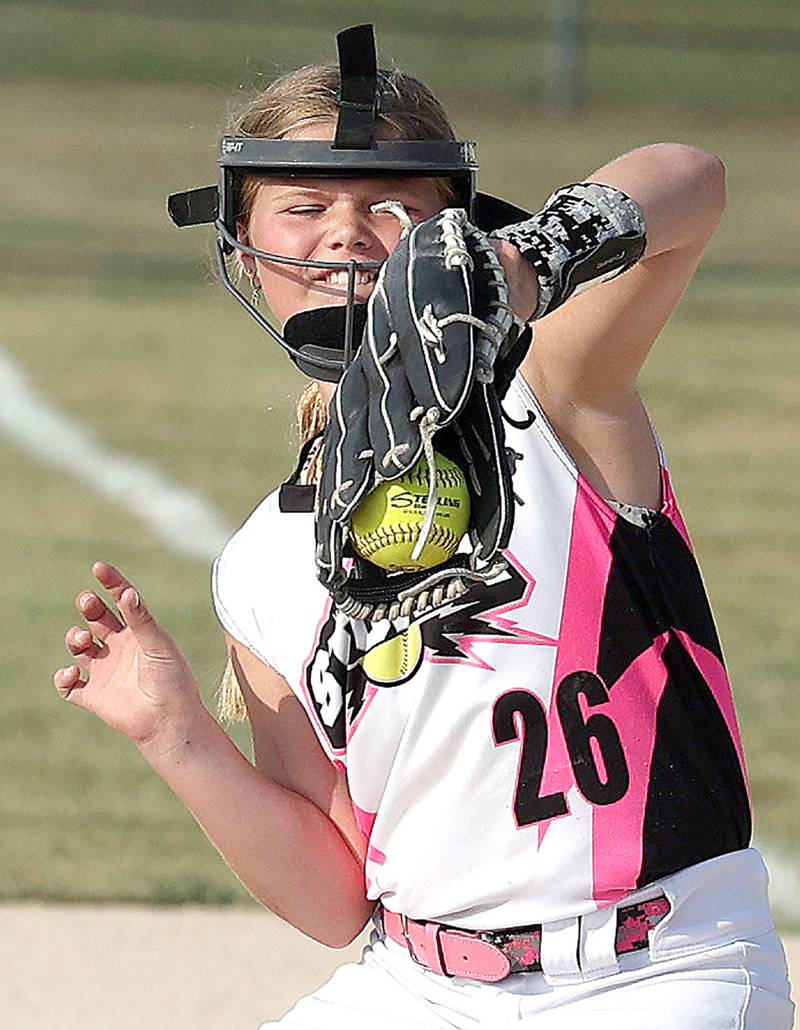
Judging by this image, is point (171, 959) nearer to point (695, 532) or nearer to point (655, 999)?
point (655, 999)

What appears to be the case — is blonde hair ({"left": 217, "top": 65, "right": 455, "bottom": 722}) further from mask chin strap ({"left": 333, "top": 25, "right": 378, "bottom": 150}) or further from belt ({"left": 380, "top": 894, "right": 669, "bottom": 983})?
belt ({"left": 380, "top": 894, "right": 669, "bottom": 983})

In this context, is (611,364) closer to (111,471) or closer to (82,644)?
(82,644)

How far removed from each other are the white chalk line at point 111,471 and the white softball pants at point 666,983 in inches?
195

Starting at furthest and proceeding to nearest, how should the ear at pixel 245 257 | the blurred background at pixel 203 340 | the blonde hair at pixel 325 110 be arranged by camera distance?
the blurred background at pixel 203 340 < the ear at pixel 245 257 < the blonde hair at pixel 325 110

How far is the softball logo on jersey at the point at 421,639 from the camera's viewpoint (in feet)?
9.12

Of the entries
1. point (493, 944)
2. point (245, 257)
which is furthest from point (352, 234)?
point (493, 944)

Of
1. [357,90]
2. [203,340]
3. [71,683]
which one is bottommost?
[203,340]

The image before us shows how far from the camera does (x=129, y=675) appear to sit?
2898 millimetres

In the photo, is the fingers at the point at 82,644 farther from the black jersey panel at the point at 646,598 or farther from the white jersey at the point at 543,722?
the black jersey panel at the point at 646,598

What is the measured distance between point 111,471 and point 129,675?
6158 millimetres

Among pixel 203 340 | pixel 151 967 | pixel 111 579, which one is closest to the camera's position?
pixel 111 579

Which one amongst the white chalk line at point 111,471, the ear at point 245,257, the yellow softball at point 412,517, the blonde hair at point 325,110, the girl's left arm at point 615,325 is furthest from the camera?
the white chalk line at point 111,471

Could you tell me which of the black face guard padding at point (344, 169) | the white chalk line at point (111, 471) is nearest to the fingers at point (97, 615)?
the black face guard padding at point (344, 169)

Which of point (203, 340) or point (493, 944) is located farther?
point (203, 340)
